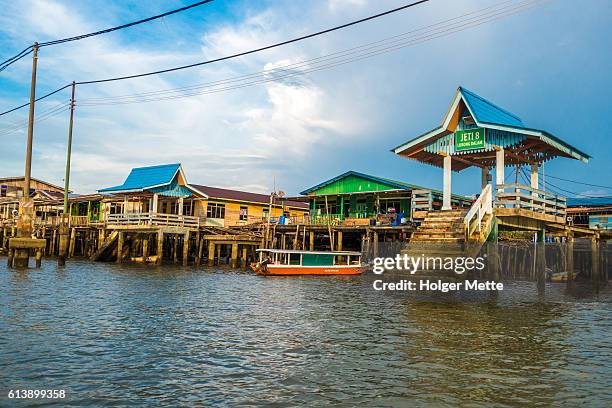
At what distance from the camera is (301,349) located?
1240cm

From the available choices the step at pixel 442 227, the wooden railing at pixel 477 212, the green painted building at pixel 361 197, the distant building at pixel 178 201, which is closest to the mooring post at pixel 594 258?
the green painted building at pixel 361 197

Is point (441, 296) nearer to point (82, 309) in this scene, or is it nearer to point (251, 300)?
point (251, 300)

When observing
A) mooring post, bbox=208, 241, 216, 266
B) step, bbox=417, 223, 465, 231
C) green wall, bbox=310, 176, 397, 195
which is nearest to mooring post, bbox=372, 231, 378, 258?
green wall, bbox=310, 176, 397, 195

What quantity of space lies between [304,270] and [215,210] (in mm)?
19799

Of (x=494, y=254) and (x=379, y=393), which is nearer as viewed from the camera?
(x=379, y=393)

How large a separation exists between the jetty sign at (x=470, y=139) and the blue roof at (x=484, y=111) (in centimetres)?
68

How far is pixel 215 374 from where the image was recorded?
33.6 feet

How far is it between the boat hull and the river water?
11523 millimetres

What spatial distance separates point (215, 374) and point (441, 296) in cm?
1500

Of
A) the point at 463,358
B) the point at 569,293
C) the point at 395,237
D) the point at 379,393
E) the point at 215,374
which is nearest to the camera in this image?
the point at 379,393

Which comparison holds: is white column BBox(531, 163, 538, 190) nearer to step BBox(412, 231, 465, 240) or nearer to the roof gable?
step BBox(412, 231, 465, 240)

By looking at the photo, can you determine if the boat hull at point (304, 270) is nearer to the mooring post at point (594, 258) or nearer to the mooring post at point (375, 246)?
the mooring post at point (375, 246)

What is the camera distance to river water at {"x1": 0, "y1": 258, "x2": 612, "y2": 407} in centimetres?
908

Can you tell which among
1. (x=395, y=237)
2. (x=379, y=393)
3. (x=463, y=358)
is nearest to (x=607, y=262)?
(x=395, y=237)
